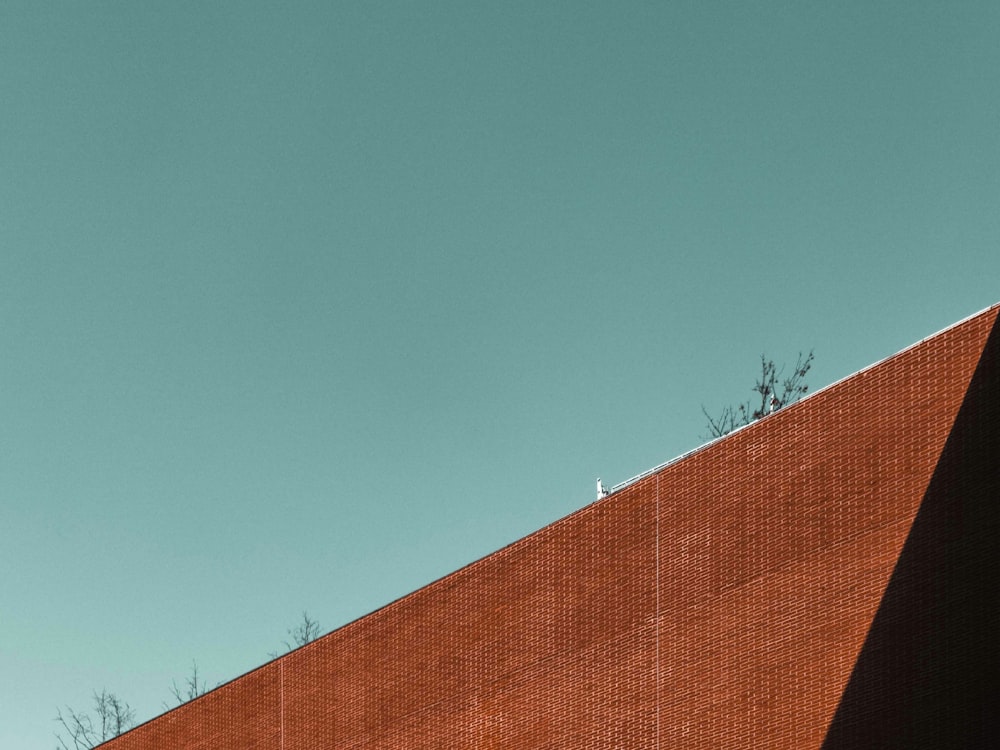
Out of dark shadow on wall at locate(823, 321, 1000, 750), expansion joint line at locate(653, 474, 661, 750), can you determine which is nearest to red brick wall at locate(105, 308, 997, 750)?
expansion joint line at locate(653, 474, 661, 750)

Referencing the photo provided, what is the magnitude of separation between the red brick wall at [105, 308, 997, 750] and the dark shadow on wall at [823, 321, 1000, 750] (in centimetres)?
18

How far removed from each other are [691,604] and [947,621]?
3263 millimetres

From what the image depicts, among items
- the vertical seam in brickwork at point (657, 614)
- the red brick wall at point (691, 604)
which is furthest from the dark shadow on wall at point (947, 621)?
the vertical seam in brickwork at point (657, 614)

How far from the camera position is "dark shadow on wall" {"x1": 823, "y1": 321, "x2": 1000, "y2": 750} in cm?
1315

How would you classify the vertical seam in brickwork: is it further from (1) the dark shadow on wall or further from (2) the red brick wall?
(1) the dark shadow on wall

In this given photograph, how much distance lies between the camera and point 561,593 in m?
17.9

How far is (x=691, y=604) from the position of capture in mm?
16047

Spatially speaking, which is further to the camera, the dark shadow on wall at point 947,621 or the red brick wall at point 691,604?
the red brick wall at point 691,604

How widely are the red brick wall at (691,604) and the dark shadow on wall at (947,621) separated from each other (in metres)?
0.18

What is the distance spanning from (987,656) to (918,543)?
46.8 inches

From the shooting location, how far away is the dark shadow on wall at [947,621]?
1315 centimetres

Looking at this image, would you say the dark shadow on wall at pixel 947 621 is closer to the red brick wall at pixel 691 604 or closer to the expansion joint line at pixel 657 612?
the red brick wall at pixel 691 604

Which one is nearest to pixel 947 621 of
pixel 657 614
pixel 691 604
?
pixel 691 604

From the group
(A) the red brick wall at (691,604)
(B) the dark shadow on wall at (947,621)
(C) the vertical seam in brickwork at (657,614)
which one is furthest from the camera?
(C) the vertical seam in brickwork at (657,614)
